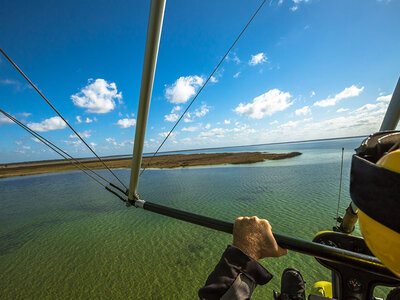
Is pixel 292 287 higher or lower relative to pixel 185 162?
higher

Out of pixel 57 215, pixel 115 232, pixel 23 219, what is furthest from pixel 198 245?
pixel 23 219

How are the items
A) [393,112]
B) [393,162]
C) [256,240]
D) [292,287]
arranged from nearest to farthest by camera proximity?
1. [393,162]
2. [256,240]
3. [393,112]
4. [292,287]

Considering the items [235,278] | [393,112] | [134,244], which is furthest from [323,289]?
[134,244]

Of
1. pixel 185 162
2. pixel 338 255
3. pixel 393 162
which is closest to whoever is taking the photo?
pixel 393 162

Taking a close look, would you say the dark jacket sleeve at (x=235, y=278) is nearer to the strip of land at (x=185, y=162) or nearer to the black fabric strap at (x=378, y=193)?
the black fabric strap at (x=378, y=193)

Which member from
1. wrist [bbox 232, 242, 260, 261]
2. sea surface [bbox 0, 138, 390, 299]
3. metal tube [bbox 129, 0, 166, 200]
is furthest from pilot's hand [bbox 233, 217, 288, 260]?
sea surface [bbox 0, 138, 390, 299]

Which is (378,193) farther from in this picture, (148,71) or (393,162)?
(148,71)

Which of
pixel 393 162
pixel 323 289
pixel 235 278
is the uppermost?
pixel 393 162
